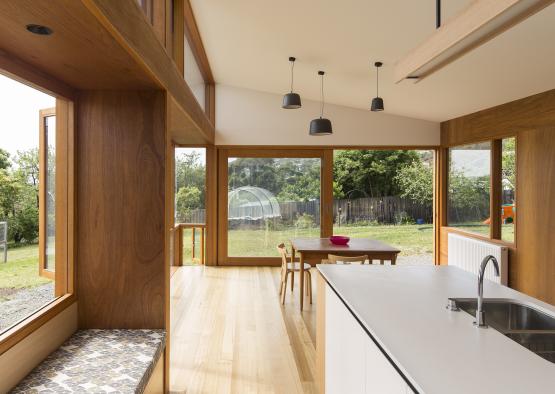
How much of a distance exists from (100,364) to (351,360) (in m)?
1.21

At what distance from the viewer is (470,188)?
6109 mm

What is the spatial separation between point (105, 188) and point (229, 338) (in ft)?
6.03

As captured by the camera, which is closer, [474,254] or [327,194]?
[474,254]

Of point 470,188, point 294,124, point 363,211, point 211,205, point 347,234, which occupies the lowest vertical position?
point 347,234

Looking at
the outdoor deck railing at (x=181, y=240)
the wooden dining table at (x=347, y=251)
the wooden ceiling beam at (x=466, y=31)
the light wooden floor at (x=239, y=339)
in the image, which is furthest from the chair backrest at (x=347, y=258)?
the outdoor deck railing at (x=181, y=240)

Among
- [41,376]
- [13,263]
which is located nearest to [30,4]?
[13,263]

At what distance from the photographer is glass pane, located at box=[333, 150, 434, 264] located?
729 cm

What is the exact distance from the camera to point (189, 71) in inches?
175

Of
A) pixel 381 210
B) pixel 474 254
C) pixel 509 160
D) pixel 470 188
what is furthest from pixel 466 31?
pixel 381 210

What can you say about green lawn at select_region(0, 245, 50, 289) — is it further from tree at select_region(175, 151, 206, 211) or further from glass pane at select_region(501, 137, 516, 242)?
glass pane at select_region(501, 137, 516, 242)

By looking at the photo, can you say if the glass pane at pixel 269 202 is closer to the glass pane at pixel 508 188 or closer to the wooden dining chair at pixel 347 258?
the glass pane at pixel 508 188

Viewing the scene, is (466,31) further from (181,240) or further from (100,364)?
(181,240)

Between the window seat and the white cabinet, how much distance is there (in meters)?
0.95

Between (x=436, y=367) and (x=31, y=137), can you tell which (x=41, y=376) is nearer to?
(x=31, y=137)
